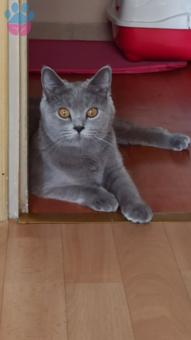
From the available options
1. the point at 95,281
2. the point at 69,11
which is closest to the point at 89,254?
the point at 95,281

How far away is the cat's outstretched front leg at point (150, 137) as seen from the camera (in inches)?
92.7

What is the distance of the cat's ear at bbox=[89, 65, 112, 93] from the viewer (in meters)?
1.92

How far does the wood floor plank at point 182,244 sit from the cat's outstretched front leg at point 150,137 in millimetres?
505

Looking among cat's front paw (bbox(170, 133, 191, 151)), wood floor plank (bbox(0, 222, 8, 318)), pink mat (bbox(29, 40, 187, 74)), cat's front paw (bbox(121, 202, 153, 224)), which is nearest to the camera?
wood floor plank (bbox(0, 222, 8, 318))

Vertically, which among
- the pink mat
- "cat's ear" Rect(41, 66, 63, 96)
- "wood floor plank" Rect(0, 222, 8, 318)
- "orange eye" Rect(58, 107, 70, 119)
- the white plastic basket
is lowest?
the pink mat

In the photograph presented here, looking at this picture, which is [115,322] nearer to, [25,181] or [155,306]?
[155,306]

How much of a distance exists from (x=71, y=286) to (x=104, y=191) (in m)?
0.44

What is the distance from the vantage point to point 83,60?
10.3ft

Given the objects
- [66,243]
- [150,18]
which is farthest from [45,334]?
[150,18]

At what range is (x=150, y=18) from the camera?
3.07m

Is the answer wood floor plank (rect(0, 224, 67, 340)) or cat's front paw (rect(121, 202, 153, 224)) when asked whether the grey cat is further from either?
wood floor plank (rect(0, 224, 67, 340))

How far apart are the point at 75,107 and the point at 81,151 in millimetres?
144

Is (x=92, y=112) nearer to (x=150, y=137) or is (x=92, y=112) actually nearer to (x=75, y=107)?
(x=75, y=107)

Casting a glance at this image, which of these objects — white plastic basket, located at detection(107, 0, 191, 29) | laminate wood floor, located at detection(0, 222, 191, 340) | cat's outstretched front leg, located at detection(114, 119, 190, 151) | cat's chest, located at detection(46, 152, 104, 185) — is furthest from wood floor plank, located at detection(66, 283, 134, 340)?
white plastic basket, located at detection(107, 0, 191, 29)
